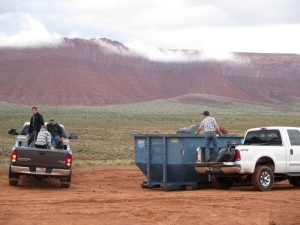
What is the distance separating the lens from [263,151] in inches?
687

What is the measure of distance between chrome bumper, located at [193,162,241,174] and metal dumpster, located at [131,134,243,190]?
Answer: 1.20ft

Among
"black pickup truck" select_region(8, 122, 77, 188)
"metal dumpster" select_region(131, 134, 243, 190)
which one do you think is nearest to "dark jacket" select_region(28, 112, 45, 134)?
"black pickup truck" select_region(8, 122, 77, 188)

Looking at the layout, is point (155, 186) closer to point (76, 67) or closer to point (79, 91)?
point (79, 91)

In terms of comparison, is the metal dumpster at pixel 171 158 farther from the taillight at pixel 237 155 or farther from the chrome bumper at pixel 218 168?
the taillight at pixel 237 155

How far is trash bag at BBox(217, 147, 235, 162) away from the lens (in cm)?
1708

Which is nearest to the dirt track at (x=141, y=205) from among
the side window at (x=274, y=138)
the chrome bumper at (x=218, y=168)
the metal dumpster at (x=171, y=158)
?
the metal dumpster at (x=171, y=158)

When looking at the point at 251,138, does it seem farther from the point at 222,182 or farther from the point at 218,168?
the point at 218,168

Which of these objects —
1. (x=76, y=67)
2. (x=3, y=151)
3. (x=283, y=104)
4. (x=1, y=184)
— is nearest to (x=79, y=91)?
(x=76, y=67)

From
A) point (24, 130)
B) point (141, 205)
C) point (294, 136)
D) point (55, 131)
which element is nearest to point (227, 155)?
point (294, 136)

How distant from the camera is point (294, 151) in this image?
18016 millimetres

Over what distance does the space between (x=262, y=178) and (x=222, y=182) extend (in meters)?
1.26

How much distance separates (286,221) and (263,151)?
534 centimetres

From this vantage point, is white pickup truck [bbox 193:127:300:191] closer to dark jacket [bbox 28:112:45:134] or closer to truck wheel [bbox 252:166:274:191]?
truck wheel [bbox 252:166:274:191]

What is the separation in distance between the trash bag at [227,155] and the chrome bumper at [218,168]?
158 millimetres
